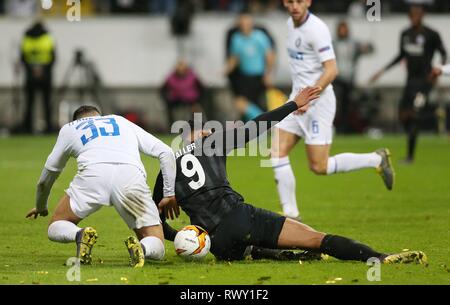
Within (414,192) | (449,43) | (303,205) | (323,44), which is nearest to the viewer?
(323,44)

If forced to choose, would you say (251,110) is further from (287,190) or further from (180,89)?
(287,190)

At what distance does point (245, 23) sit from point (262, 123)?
15526 mm

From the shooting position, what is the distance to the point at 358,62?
26875 mm

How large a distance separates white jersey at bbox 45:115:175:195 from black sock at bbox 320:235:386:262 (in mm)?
1418

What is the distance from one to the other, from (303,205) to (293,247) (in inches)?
203

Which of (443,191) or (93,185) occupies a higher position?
(93,185)

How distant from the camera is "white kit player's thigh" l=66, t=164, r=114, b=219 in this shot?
9.26 m

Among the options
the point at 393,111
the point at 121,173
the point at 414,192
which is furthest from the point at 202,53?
the point at 121,173

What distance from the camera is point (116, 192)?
9.27 meters

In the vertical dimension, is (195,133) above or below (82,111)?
below

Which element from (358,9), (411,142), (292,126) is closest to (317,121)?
(292,126)

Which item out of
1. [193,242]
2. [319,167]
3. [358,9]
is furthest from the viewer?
[358,9]

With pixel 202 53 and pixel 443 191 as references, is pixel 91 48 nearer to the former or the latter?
pixel 202 53

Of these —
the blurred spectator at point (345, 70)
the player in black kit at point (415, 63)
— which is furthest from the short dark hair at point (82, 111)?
the blurred spectator at point (345, 70)
